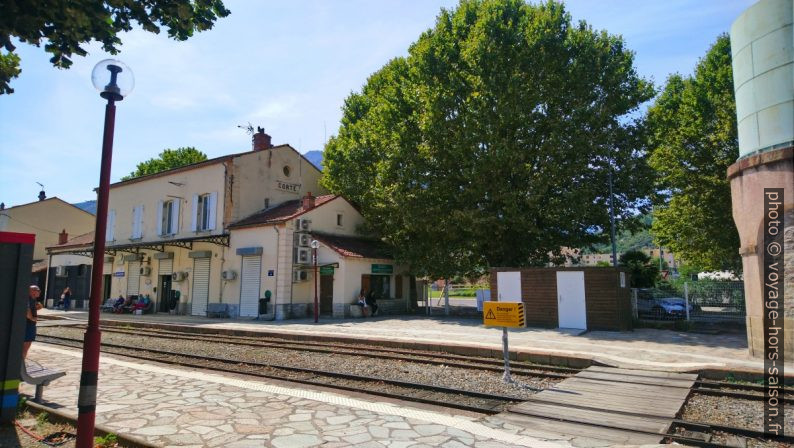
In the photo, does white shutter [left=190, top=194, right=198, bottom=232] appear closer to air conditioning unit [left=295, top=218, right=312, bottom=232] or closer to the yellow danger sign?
air conditioning unit [left=295, top=218, right=312, bottom=232]

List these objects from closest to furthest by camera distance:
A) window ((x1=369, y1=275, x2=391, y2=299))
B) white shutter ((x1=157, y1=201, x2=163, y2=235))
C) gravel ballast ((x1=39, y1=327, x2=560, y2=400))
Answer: gravel ballast ((x1=39, y1=327, x2=560, y2=400)), window ((x1=369, y1=275, x2=391, y2=299)), white shutter ((x1=157, y1=201, x2=163, y2=235))

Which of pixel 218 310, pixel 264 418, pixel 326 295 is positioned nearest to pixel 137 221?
pixel 218 310

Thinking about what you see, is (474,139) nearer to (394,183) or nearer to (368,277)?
(394,183)

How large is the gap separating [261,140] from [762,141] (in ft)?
87.5

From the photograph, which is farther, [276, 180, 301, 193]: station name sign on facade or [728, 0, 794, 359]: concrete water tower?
[276, 180, 301, 193]: station name sign on facade

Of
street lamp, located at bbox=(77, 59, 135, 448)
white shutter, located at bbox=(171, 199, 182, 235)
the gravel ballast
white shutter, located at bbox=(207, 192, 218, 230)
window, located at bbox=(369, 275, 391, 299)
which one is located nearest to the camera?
street lamp, located at bbox=(77, 59, 135, 448)

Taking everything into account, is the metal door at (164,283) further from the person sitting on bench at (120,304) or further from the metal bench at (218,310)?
the metal bench at (218,310)

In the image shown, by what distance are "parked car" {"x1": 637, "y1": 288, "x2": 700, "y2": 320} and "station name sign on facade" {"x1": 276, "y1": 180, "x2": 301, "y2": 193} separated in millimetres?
20539

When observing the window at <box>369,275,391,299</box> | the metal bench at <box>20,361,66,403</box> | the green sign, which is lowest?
the metal bench at <box>20,361,66,403</box>

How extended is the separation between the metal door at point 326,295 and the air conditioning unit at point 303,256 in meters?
1.62

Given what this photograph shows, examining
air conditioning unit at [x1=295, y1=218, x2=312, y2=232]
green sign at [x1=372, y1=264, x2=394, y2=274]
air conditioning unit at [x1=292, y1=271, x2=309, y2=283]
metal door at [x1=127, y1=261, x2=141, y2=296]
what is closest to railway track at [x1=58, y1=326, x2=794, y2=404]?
air conditioning unit at [x1=292, y1=271, x2=309, y2=283]

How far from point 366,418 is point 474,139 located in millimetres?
16966

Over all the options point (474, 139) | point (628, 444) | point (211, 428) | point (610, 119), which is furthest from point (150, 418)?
point (610, 119)

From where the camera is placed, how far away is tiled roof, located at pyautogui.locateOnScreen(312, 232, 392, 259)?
24.8m
